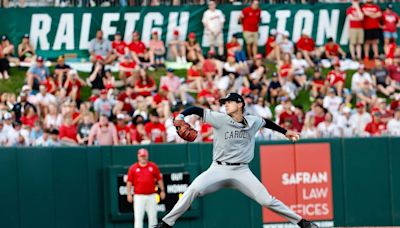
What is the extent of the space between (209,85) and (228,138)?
11.0 meters

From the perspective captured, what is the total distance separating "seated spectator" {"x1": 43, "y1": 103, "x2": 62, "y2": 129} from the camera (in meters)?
22.9

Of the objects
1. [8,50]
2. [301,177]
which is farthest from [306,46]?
[8,50]

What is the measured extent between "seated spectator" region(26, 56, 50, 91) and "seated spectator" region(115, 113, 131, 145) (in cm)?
273

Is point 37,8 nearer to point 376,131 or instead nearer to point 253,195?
point 376,131

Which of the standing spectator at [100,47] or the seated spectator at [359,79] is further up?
the standing spectator at [100,47]

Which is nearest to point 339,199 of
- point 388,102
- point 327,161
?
point 327,161

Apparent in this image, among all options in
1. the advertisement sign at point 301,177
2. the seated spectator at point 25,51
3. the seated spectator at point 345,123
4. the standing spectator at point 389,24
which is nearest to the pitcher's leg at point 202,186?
the advertisement sign at point 301,177

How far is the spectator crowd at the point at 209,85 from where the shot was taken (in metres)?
22.8

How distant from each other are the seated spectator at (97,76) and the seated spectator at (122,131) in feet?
8.24

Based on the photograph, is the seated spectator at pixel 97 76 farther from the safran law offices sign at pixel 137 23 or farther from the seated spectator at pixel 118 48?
the safran law offices sign at pixel 137 23

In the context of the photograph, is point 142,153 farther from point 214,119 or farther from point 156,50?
point 156,50

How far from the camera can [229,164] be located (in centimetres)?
1427

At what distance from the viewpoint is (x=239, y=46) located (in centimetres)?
2723

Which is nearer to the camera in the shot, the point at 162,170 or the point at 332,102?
the point at 162,170
